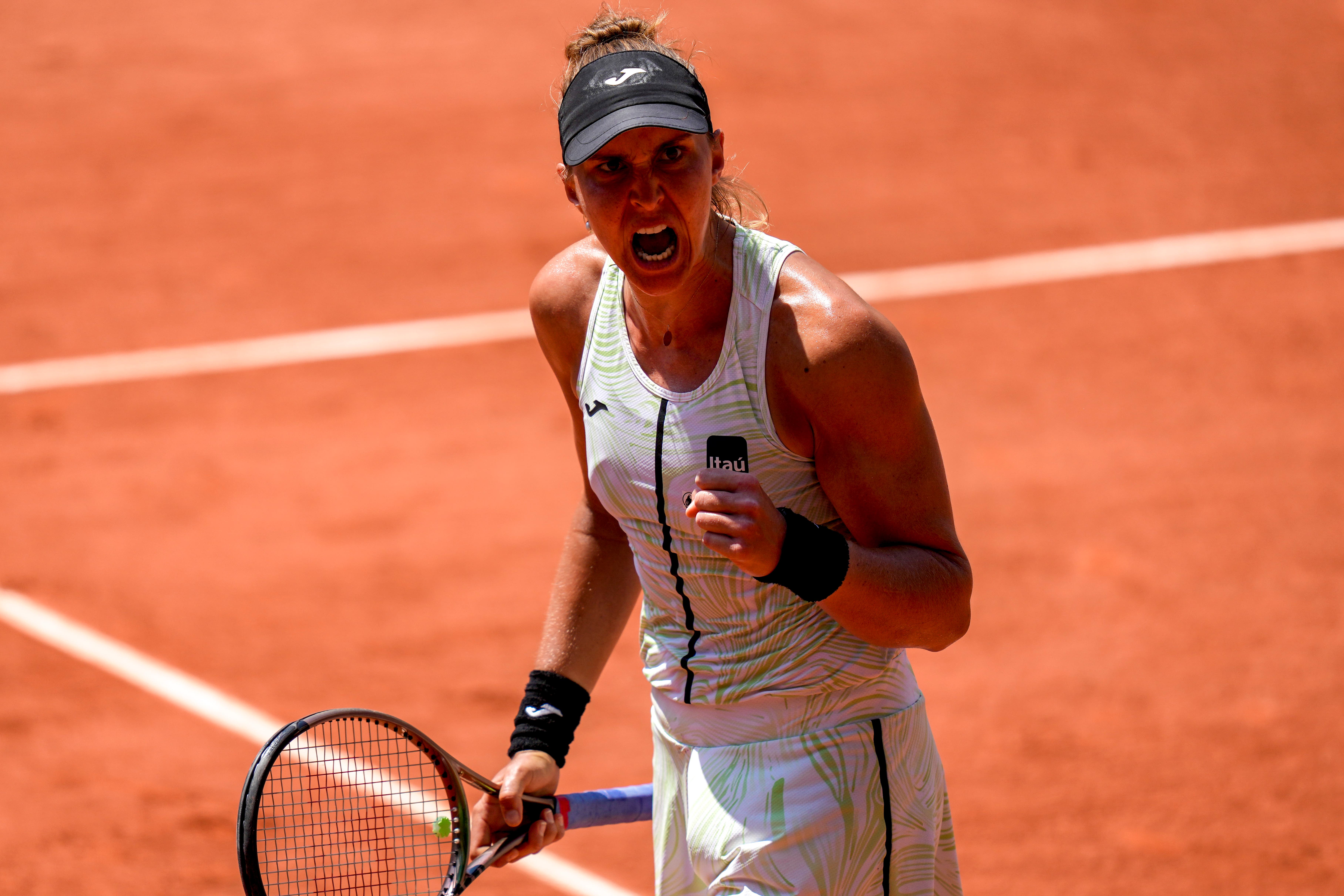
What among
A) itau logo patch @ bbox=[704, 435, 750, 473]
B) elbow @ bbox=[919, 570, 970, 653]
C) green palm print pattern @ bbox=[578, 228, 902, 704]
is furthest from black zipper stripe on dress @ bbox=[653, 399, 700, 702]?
elbow @ bbox=[919, 570, 970, 653]

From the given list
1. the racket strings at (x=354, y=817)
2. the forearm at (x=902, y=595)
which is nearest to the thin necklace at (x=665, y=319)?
the forearm at (x=902, y=595)

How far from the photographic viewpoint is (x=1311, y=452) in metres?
8.23

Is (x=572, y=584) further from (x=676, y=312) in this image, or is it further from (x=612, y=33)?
(x=612, y=33)

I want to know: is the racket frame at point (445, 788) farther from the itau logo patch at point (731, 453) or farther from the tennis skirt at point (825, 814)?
the itau logo patch at point (731, 453)

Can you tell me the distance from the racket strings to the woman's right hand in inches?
2.1

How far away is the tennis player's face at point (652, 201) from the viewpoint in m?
2.78

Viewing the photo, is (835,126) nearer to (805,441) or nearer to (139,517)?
(139,517)

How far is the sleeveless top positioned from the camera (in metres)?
2.83

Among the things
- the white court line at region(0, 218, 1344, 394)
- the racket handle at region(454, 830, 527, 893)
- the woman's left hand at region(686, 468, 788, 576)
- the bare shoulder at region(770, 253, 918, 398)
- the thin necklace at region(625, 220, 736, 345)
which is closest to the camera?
the woman's left hand at region(686, 468, 788, 576)

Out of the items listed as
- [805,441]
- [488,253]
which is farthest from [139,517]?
[805,441]

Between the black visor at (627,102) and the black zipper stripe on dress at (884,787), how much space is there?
1.24m

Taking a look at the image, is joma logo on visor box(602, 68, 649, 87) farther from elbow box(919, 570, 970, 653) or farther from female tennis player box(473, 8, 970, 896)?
elbow box(919, 570, 970, 653)

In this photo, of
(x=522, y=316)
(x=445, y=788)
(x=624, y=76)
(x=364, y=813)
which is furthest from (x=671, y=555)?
(x=522, y=316)

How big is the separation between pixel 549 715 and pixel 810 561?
1013 millimetres
